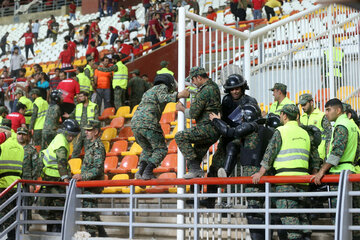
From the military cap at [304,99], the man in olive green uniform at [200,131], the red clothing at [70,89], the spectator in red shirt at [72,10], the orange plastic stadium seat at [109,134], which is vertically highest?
the spectator in red shirt at [72,10]

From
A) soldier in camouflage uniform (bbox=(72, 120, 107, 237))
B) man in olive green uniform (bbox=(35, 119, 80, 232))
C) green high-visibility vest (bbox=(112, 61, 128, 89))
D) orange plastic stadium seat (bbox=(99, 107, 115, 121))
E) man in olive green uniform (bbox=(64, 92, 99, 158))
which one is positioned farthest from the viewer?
green high-visibility vest (bbox=(112, 61, 128, 89))

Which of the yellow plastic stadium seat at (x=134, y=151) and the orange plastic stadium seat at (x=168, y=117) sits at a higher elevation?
the orange plastic stadium seat at (x=168, y=117)

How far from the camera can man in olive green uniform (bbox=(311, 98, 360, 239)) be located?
5652 mm

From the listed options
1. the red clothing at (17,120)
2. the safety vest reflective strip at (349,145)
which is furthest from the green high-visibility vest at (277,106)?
the red clothing at (17,120)

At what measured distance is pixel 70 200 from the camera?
7.12 meters

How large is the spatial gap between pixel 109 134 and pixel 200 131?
6.04 metres

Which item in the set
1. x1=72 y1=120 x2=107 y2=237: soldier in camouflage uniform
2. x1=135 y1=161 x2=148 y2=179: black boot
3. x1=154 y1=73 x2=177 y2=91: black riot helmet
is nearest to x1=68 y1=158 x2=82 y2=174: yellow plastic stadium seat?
x1=72 y1=120 x2=107 y2=237: soldier in camouflage uniform

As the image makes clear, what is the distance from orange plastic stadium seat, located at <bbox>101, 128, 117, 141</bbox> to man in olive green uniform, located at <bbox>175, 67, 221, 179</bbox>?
5.73m

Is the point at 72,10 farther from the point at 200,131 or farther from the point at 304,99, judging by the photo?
the point at 200,131

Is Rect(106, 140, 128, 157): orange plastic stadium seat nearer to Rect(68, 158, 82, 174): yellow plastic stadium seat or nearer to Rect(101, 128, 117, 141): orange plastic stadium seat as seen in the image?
Rect(101, 128, 117, 141): orange plastic stadium seat

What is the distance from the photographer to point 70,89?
12727 mm

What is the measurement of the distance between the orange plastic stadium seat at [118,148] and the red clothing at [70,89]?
5.78 ft

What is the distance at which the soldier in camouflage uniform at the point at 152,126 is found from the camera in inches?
266

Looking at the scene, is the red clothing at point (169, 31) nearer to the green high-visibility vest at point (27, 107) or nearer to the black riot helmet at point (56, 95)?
the green high-visibility vest at point (27, 107)
